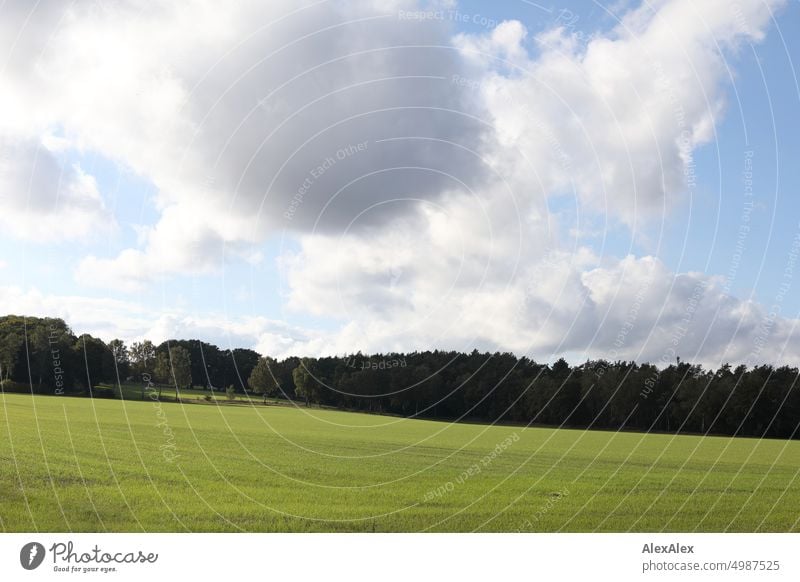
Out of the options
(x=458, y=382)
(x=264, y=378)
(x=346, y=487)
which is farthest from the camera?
(x=458, y=382)

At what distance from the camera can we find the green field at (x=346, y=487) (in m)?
14.7

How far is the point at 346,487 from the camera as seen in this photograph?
1975 cm

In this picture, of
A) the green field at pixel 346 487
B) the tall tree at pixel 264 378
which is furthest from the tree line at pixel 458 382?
the green field at pixel 346 487

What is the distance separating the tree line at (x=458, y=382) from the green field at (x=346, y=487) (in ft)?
69.8

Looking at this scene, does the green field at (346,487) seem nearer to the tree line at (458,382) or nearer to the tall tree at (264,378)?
the tree line at (458,382)

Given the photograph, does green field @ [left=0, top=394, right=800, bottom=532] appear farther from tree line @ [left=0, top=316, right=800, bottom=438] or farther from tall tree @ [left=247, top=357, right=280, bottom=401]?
tall tree @ [left=247, top=357, right=280, bottom=401]

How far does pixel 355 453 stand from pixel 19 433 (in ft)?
52.8

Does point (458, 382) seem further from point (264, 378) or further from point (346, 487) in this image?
point (346, 487)

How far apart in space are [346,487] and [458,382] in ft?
199

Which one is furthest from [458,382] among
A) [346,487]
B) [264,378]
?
[346,487]

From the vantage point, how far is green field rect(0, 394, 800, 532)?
1466cm

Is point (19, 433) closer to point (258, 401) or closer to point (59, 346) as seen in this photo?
point (59, 346)

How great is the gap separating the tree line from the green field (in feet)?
69.8
